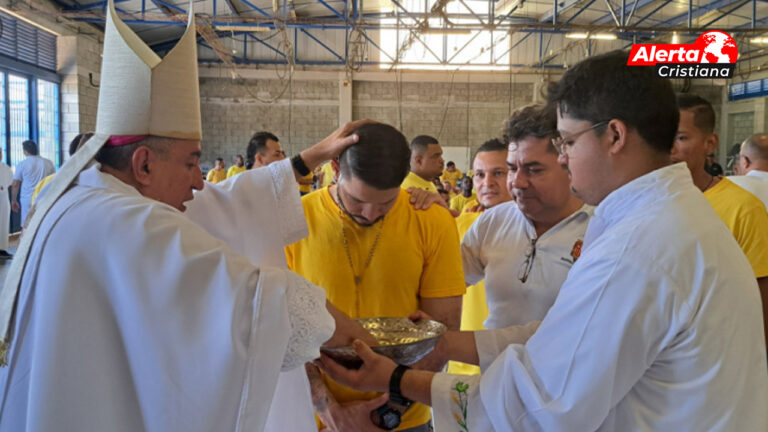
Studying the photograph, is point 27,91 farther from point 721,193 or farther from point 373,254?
point 721,193

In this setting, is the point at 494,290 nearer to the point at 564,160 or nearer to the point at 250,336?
the point at 564,160

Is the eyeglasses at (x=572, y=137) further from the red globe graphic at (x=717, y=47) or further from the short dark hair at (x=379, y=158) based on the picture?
the red globe graphic at (x=717, y=47)

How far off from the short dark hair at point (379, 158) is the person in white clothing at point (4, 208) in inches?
324

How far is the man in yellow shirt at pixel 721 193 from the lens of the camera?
2381mm

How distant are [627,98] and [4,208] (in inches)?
361

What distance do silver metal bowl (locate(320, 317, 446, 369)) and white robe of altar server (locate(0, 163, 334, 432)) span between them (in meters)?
0.38

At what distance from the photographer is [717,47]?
9406mm

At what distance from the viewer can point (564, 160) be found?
1375 millimetres

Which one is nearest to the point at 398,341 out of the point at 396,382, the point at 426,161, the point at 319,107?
the point at 396,382

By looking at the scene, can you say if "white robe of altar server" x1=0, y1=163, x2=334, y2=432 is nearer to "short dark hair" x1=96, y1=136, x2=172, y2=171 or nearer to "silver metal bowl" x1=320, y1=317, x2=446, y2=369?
"short dark hair" x1=96, y1=136, x2=172, y2=171

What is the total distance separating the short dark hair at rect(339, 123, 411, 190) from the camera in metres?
1.77

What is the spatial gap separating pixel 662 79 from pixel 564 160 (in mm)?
271

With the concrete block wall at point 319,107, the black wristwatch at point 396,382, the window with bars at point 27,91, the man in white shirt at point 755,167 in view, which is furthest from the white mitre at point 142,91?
the concrete block wall at point 319,107

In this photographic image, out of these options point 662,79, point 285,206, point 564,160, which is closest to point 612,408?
point 564,160
